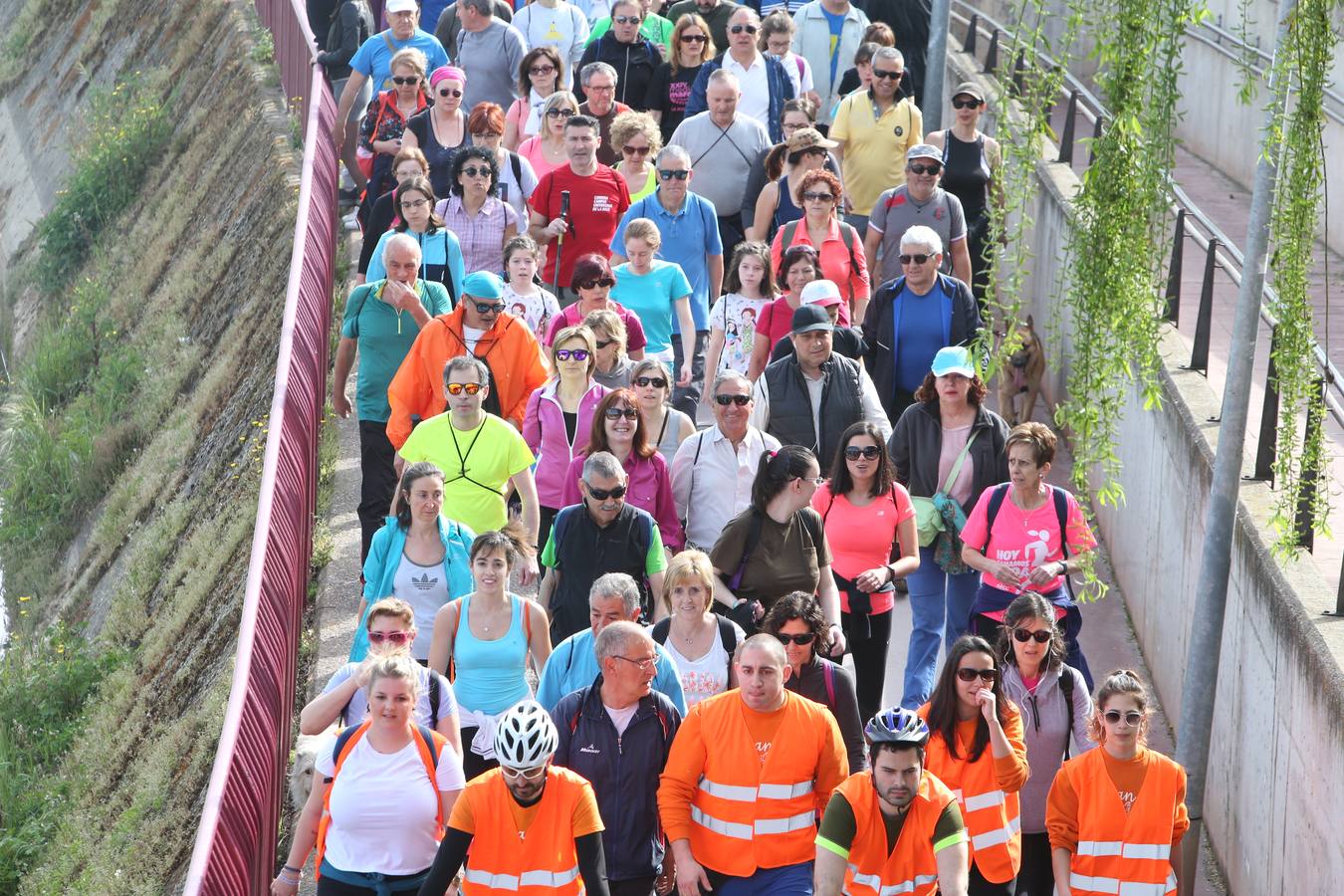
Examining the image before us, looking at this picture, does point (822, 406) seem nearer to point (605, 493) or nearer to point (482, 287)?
point (482, 287)

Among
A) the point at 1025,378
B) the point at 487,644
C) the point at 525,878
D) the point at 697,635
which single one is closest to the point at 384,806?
the point at 525,878

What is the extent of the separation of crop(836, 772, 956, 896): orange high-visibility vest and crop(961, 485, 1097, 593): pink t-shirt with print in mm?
2388

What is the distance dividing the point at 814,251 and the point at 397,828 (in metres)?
5.39

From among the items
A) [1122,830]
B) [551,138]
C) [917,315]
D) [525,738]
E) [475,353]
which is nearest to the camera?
[525,738]

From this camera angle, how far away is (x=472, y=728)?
909cm

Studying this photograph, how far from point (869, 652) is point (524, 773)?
3184 millimetres

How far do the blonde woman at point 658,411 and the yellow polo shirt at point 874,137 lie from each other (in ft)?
16.5

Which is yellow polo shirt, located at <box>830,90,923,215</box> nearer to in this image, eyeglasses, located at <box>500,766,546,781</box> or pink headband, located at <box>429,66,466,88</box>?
pink headband, located at <box>429,66,466,88</box>

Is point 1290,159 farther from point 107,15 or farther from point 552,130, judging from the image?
point 107,15

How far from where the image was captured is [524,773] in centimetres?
728

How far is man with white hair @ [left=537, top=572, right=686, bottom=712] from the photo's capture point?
844 cm

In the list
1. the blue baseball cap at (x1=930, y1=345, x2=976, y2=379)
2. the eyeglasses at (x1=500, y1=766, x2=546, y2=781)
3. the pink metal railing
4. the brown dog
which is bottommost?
the brown dog

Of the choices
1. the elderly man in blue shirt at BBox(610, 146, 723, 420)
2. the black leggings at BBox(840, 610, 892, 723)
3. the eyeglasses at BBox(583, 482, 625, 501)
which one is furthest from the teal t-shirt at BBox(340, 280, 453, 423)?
the black leggings at BBox(840, 610, 892, 723)

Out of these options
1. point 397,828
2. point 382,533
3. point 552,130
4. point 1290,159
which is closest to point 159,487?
point 552,130
